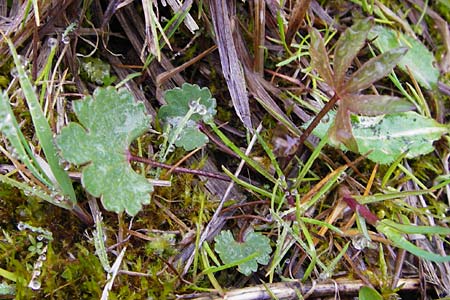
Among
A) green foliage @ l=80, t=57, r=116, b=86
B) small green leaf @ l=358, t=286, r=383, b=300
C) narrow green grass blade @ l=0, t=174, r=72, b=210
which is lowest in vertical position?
small green leaf @ l=358, t=286, r=383, b=300

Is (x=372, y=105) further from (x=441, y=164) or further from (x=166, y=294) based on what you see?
(x=166, y=294)

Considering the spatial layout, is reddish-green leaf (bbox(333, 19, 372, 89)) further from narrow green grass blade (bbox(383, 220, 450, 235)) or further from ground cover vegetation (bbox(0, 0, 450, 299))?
narrow green grass blade (bbox(383, 220, 450, 235))

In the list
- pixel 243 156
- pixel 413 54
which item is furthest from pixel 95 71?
pixel 413 54

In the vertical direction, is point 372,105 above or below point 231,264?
above

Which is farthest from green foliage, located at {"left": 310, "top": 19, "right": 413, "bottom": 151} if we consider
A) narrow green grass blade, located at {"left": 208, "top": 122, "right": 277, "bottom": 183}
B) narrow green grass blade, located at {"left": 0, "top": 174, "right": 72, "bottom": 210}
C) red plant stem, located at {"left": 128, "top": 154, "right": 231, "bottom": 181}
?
narrow green grass blade, located at {"left": 0, "top": 174, "right": 72, "bottom": 210}

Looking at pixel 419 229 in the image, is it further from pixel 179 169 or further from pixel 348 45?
pixel 179 169

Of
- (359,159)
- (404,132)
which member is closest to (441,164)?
(404,132)
